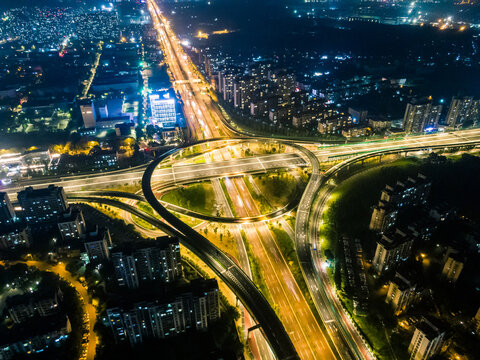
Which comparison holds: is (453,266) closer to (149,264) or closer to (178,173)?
(149,264)

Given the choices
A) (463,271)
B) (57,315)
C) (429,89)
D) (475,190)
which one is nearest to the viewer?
(57,315)

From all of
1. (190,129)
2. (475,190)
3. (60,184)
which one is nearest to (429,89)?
(475,190)

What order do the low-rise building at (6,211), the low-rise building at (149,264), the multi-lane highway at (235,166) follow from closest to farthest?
the low-rise building at (149,264) → the low-rise building at (6,211) → the multi-lane highway at (235,166)

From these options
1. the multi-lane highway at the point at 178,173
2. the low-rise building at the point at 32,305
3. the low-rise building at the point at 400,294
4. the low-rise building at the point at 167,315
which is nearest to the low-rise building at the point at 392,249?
the low-rise building at the point at 400,294

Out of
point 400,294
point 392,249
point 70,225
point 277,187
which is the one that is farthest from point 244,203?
point 400,294

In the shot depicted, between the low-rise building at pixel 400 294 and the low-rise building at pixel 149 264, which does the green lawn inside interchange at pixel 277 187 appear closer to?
the low-rise building at pixel 149 264

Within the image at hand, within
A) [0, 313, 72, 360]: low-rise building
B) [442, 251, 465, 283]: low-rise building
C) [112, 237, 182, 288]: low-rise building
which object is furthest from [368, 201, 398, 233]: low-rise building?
[0, 313, 72, 360]: low-rise building

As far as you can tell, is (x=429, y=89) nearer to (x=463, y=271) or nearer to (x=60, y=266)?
(x=463, y=271)

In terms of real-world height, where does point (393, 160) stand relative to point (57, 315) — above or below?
above
